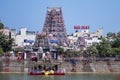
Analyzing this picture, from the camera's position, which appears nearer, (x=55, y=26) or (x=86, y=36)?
(x=55, y=26)

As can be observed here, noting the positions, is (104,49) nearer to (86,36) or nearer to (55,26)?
(55,26)

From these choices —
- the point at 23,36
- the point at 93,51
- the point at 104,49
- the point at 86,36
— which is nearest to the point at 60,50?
the point at 93,51

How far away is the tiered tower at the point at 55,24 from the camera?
94444 mm

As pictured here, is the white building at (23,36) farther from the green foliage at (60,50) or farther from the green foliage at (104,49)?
the green foliage at (104,49)

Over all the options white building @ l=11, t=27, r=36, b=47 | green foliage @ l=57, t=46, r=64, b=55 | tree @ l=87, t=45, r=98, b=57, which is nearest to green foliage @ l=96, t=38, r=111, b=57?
tree @ l=87, t=45, r=98, b=57

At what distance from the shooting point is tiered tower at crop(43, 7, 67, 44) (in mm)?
94444

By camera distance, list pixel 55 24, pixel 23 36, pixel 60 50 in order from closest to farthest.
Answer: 1. pixel 60 50
2. pixel 55 24
3. pixel 23 36

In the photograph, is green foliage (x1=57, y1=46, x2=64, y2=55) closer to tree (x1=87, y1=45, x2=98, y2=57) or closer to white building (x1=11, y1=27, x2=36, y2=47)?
tree (x1=87, y1=45, x2=98, y2=57)

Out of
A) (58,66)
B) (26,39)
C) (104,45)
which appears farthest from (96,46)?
(26,39)

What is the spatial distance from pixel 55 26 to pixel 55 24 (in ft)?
1.73

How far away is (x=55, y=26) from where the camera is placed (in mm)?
95375

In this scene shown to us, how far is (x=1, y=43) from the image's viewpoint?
242 ft

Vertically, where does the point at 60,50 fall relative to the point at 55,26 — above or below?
below

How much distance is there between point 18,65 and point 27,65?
164cm
